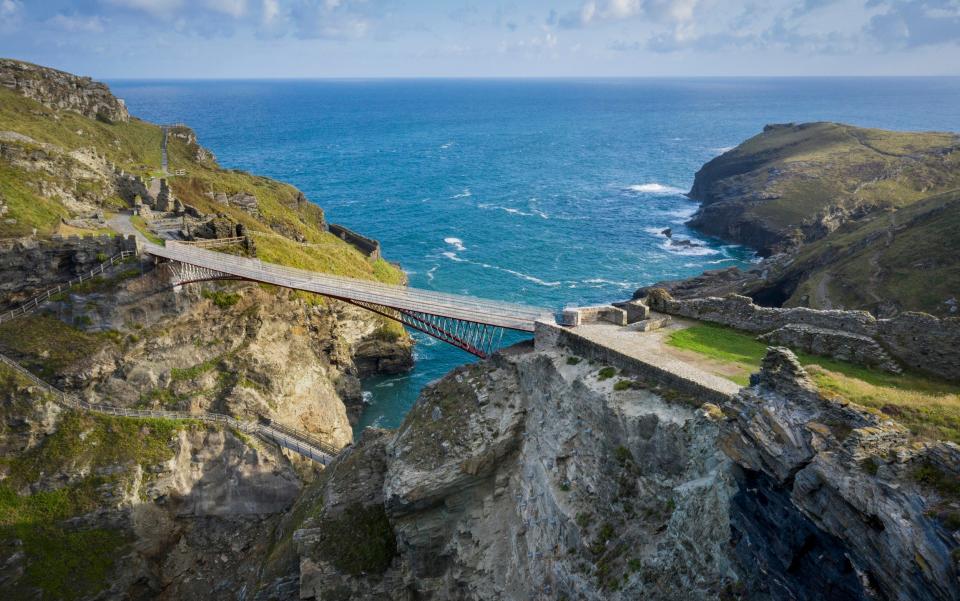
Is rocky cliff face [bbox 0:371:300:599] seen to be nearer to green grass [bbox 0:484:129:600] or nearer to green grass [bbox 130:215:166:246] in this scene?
green grass [bbox 0:484:129:600]

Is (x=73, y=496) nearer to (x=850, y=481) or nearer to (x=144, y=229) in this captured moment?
(x=144, y=229)

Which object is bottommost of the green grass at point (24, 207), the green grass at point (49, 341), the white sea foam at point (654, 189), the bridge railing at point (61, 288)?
the white sea foam at point (654, 189)

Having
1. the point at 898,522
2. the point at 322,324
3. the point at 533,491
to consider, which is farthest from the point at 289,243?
the point at 898,522

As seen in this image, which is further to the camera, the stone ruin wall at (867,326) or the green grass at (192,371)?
the green grass at (192,371)

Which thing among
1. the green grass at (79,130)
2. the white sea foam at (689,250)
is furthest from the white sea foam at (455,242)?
the green grass at (79,130)

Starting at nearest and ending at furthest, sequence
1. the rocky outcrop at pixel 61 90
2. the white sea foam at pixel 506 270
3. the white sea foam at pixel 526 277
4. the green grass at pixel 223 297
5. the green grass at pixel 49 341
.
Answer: the green grass at pixel 49 341 → the green grass at pixel 223 297 → the rocky outcrop at pixel 61 90 → the white sea foam at pixel 526 277 → the white sea foam at pixel 506 270

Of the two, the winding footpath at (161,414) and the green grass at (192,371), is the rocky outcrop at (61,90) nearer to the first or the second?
the winding footpath at (161,414)

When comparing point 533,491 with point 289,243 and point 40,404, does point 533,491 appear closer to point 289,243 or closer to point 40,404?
point 40,404
